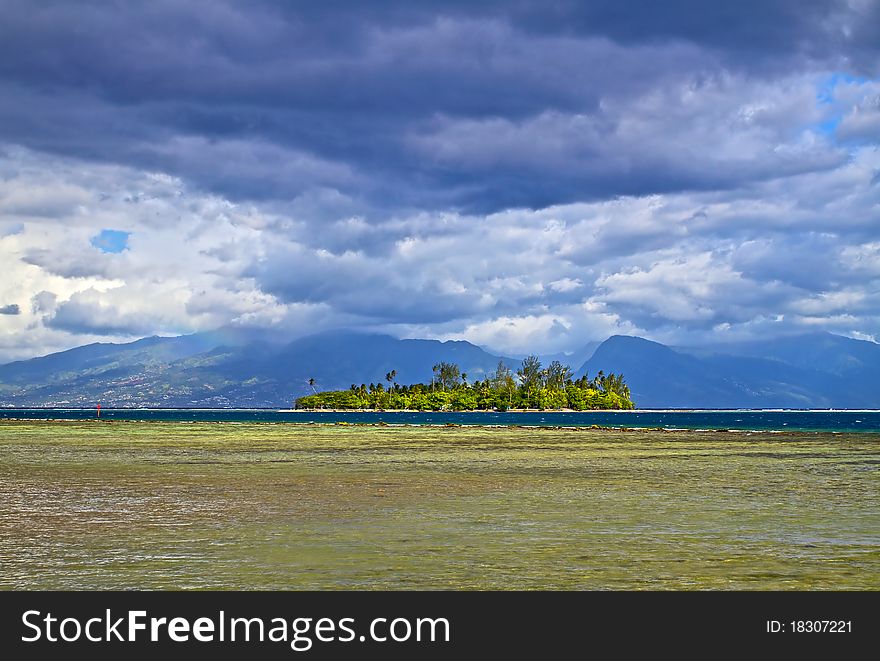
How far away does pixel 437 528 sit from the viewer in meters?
29.1

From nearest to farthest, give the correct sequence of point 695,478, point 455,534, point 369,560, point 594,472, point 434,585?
point 434,585, point 369,560, point 455,534, point 695,478, point 594,472

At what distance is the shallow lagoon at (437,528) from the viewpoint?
21.1 meters

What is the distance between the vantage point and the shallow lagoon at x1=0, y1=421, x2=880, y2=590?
69.3 ft

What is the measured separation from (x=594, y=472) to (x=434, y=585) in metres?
38.2
